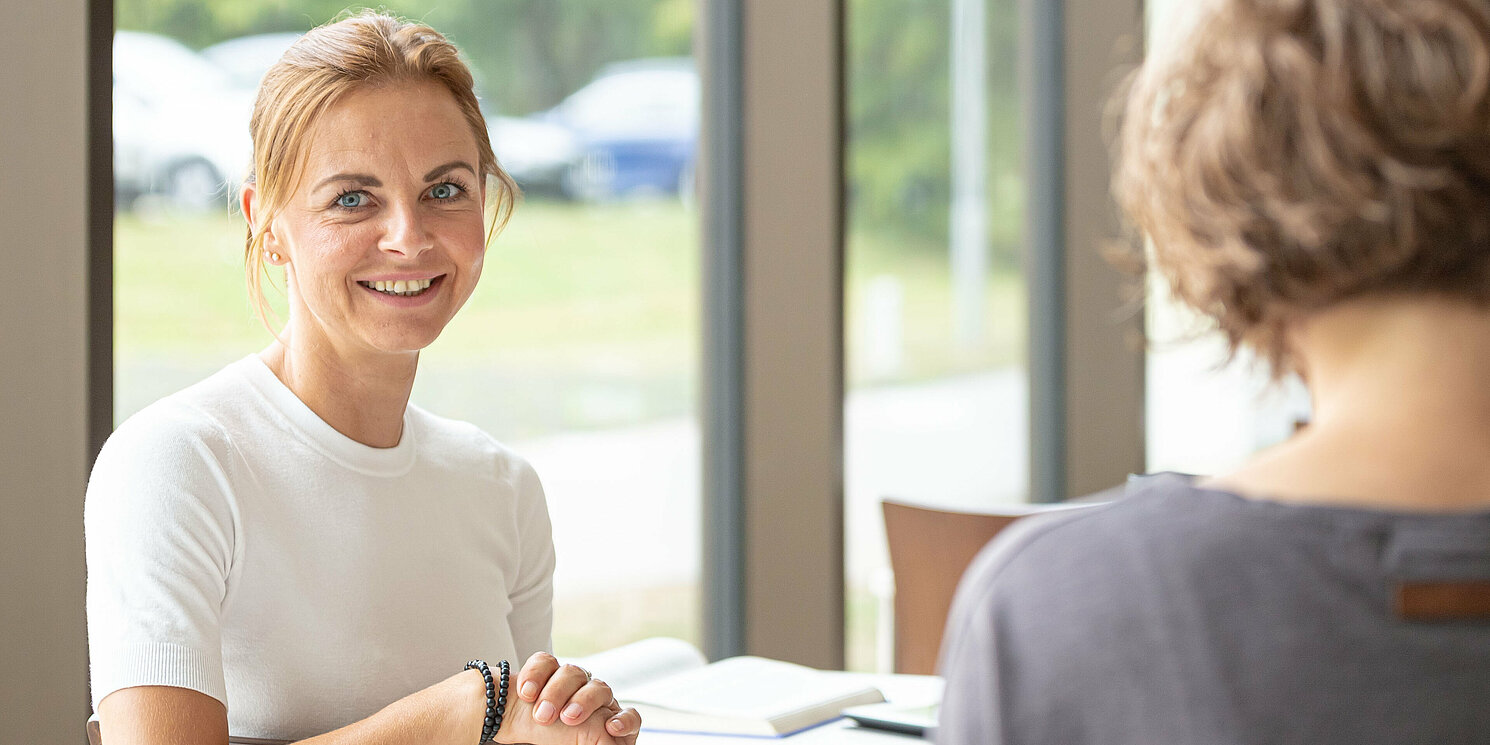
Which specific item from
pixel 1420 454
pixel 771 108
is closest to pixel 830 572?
pixel 771 108

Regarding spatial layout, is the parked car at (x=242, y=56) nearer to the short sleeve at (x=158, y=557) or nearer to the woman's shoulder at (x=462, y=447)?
the woman's shoulder at (x=462, y=447)

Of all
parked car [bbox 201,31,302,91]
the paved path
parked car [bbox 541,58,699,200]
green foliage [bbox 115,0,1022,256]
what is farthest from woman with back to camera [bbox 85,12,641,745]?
parked car [bbox 541,58,699,200]

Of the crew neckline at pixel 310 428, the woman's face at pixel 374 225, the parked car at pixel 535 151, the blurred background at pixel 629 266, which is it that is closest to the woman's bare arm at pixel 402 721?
the crew neckline at pixel 310 428

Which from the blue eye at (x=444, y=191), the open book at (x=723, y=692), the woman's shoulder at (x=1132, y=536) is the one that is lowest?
the open book at (x=723, y=692)

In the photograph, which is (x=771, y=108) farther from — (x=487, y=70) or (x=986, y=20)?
(x=986, y=20)

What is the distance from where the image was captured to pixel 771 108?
10.7 feet

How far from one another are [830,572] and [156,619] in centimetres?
210

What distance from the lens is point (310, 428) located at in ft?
5.27

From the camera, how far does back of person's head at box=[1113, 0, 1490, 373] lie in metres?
0.73

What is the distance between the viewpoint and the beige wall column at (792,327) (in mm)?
3268

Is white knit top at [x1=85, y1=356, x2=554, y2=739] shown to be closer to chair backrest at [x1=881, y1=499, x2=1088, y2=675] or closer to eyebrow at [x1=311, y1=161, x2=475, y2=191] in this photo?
eyebrow at [x1=311, y1=161, x2=475, y2=191]

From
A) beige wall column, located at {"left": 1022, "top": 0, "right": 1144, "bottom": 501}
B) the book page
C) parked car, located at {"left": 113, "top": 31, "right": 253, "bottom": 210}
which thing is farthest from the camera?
beige wall column, located at {"left": 1022, "top": 0, "right": 1144, "bottom": 501}

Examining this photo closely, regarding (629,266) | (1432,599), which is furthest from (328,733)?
(629,266)

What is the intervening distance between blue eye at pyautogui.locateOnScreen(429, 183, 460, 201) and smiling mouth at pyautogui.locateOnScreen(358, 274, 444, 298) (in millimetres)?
109
